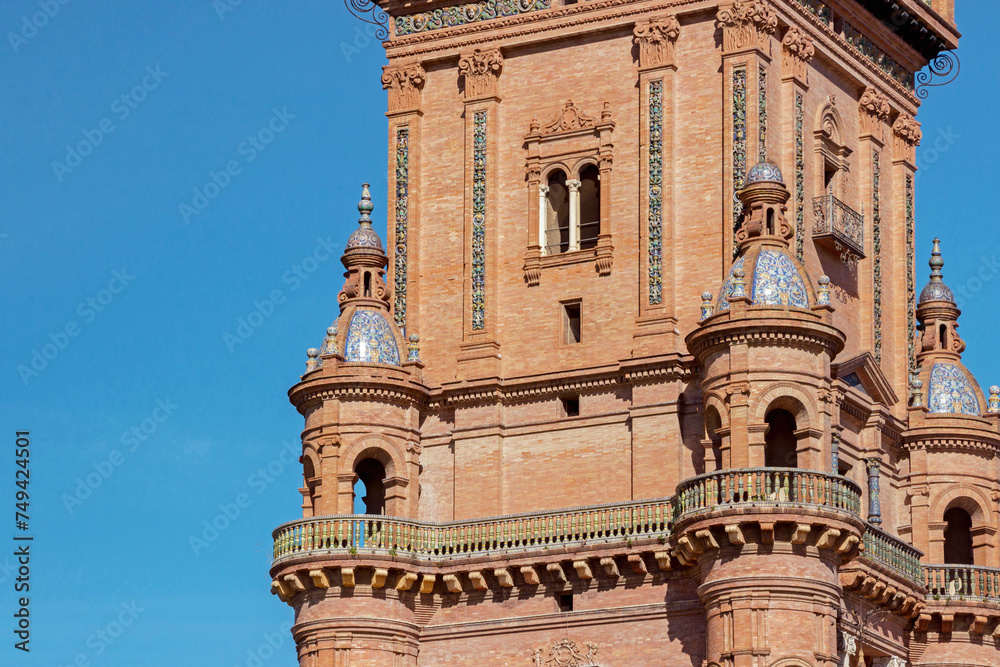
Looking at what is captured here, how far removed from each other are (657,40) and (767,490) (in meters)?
10.2

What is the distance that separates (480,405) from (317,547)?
4540mm

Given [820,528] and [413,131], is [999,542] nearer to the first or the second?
[820,528]

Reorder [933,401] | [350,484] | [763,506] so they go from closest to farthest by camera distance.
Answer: [763,506], [350,484], [933,401]

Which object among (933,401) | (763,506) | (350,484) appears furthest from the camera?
(933,401)

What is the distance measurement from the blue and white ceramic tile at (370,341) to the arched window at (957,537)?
12.4 m

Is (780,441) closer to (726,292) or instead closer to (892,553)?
(892,553)

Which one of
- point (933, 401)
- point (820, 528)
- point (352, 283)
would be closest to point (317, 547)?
point (352, 283)

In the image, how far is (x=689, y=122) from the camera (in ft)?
202

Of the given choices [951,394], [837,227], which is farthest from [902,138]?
[951,394]

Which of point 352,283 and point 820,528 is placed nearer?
point 820,528

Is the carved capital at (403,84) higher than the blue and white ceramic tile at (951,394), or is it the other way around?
the carved capital at (403,84)

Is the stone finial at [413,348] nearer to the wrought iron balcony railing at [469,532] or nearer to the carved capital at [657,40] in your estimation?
the wrought iron balcony railing at [469,532]

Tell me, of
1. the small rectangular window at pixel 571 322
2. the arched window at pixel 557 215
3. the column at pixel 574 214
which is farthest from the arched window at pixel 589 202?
the small rectangular window at pixel 571 322

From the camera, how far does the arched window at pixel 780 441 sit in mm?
60156
